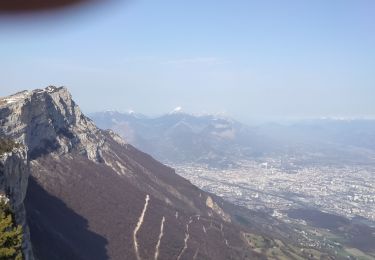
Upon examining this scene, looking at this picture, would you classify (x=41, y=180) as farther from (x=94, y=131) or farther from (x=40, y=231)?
(x=94, y=131)

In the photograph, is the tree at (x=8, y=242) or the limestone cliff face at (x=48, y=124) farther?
the limestone cliff face at (x=48, y=124)

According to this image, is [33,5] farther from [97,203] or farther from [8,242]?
[97,203]

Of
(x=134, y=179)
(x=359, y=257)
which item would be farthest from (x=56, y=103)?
(x=359, y=257)

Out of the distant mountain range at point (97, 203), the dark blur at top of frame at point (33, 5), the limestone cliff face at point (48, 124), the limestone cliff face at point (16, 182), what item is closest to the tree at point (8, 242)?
the limestone cliff face at point (16, 182)

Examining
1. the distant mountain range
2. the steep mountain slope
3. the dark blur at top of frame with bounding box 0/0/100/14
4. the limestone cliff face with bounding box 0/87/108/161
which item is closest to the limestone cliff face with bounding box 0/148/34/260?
the steep mountain slope

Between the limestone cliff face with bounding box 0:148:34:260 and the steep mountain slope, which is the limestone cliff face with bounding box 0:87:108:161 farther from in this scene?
the limestone cliff face with bounding box 0:148:34:260

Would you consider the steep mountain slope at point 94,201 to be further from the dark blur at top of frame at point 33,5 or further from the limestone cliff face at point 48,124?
the dark blur at top of frame at point 33,5
